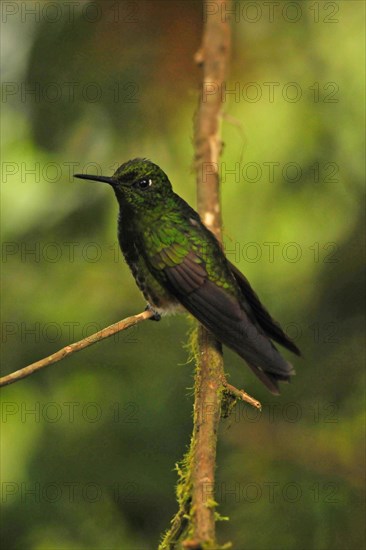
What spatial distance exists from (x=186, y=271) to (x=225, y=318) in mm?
292

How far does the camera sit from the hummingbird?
3447 mm

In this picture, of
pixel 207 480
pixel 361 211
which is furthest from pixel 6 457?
A: pixel 361 211

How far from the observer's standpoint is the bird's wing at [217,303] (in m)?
3.42

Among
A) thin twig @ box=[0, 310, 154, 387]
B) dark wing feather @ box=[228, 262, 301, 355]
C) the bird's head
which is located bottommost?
dark wing feather @ box=[228, 262, 301, 355]

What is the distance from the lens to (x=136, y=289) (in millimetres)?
4480

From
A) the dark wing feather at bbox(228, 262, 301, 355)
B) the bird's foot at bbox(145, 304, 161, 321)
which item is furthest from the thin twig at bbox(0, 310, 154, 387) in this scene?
the dark wing feather at bbox(228, 262, 301, 355)

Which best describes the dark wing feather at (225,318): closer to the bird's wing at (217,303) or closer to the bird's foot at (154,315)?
the bird's wing at (217,303)

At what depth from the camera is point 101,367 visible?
414 cm

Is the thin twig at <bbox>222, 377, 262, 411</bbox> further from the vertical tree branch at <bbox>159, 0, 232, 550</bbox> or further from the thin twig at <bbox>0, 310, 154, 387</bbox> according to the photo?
the thin twig at <bbox>0, 310, 154, 387</bbox>

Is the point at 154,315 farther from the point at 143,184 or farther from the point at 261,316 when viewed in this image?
the point at 143,184

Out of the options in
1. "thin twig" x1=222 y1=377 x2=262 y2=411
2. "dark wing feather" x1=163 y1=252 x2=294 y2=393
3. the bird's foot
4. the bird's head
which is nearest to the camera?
"thin twig" x1=222 y1=377 x2=262 y2=411

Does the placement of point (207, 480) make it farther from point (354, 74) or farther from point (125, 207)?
point (354, 74)

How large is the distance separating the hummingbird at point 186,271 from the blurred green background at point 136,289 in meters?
0.42

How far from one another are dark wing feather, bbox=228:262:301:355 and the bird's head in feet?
1.51
